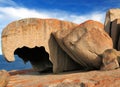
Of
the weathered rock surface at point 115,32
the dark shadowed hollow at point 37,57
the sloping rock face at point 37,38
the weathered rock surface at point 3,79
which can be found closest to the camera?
the weathered rock surface at point 3,79

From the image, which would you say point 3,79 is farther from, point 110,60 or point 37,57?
point 110,60

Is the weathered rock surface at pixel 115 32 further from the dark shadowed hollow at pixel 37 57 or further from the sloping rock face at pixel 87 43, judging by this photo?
the dark shadowed hollow at pixel 37 57

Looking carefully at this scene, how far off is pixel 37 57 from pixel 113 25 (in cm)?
439

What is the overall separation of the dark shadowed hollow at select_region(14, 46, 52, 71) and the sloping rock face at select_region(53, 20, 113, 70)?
2.60 m

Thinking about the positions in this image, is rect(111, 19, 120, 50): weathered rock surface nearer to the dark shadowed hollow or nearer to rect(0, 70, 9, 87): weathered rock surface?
the dark shadowed hollow

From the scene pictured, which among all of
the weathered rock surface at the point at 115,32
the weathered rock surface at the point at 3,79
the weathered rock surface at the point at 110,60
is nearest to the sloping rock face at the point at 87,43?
the weathered rock surface at the point at 110,60

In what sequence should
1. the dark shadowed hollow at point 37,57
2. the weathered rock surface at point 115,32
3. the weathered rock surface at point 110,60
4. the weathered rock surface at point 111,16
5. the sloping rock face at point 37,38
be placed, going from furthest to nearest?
the weathered rock surface at point 111,16, the dark shadowed hollow at point 37,57, the weathered rock surface at point 115,32, the sloping rock face at point 37,38, the weathered rock surface at point 110,60

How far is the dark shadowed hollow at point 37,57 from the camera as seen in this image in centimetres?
1429

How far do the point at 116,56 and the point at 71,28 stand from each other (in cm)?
248

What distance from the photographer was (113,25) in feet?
44.4

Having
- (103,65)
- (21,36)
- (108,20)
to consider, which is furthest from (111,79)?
(108,20)

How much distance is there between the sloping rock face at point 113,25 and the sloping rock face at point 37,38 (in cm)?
198

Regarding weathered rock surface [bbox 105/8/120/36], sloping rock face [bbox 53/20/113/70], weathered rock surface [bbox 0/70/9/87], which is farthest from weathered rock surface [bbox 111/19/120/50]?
weathered rock surface [bbox 0/70/9/87]

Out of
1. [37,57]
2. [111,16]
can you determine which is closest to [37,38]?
[37,57]
